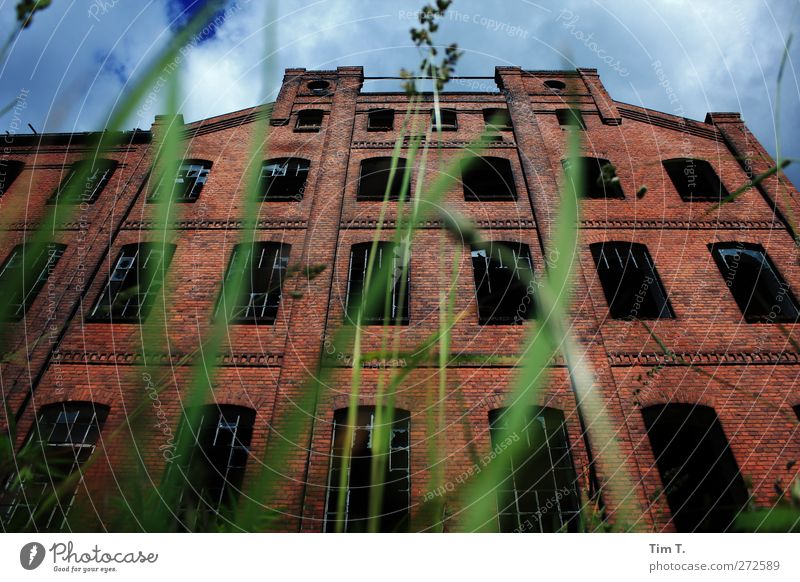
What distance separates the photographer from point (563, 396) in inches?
267

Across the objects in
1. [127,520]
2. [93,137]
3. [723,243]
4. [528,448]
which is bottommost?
[127,520]

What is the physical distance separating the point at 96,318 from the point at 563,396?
7.56 m

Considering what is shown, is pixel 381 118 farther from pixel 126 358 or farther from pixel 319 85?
pixel 126 358

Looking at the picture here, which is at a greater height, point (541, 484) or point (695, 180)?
point (695, 180)

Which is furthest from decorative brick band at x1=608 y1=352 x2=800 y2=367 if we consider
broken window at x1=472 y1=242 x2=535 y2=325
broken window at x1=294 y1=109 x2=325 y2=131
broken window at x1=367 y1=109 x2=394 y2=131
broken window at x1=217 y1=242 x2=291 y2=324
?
broken window at x1=294 y1=109 x2=325 y2=131

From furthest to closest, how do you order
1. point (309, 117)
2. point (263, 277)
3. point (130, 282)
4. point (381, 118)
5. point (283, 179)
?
point (381, 118) < point (309, 117) < point (283, 179) < point (263, 277) < point (130, 282)

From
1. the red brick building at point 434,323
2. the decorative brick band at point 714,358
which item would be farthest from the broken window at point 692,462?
the decorative brick band at point 714,358

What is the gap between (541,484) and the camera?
241 inches

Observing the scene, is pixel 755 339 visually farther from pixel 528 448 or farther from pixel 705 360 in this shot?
pixel 528 448

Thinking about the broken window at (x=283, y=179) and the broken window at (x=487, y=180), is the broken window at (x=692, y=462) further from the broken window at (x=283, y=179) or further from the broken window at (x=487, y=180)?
the broken window at (x=283, y=179)

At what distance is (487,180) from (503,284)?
10.6 ft

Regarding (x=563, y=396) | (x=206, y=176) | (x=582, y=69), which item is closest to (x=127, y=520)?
(x=563, y=396)

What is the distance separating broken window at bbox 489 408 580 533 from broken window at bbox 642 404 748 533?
1.16m

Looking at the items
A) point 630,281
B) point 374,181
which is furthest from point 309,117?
point 630,281
